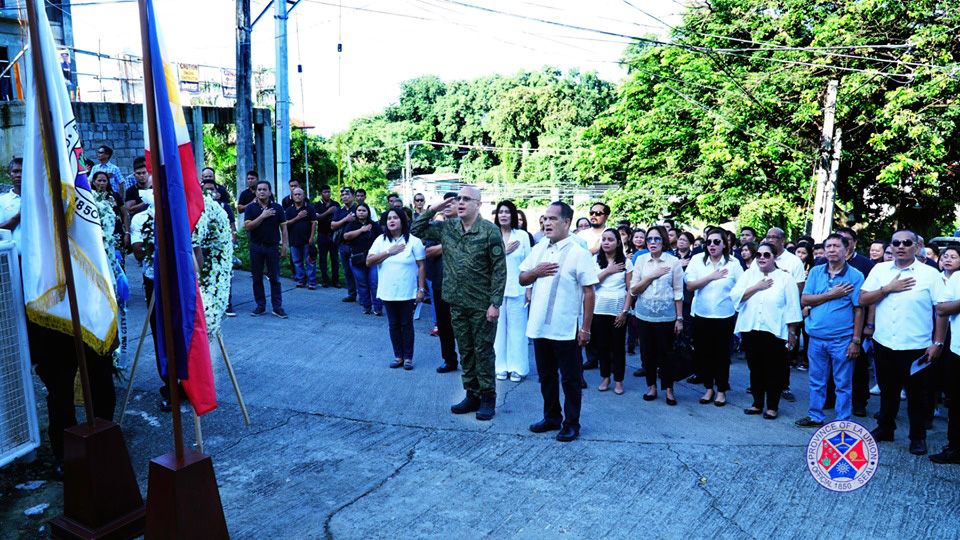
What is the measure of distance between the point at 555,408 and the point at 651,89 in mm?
18945

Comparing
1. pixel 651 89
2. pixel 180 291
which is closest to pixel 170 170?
pixel 180 291

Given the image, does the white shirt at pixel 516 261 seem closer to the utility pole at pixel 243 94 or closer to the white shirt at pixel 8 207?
the white shirt at pixel 8 207

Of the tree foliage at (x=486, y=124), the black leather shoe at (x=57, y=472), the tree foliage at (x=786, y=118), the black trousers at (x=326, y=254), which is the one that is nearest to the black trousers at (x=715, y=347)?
the black leather shoe at (x=57, y=472)

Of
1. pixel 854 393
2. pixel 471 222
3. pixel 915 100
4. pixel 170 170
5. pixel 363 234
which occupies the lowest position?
pixel 854 393

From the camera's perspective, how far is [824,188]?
19.0 metres

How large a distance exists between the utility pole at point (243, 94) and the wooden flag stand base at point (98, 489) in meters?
12.0

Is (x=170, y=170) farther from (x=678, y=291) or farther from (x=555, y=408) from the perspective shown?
(x=678, y=291)

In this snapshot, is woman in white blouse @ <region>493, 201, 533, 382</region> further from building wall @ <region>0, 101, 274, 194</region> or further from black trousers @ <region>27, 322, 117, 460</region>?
building wall @ <region>0, 101, 274, 194</region>

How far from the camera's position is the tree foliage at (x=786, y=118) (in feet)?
56.6

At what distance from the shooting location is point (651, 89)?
22.8m

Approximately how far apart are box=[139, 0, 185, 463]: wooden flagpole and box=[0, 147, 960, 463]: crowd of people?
262 cm

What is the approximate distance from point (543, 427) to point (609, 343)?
5.71ft

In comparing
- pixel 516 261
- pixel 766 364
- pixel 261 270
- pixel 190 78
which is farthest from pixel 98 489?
pixel 190 78

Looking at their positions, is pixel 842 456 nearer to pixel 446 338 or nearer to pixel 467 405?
pixel 467 405
